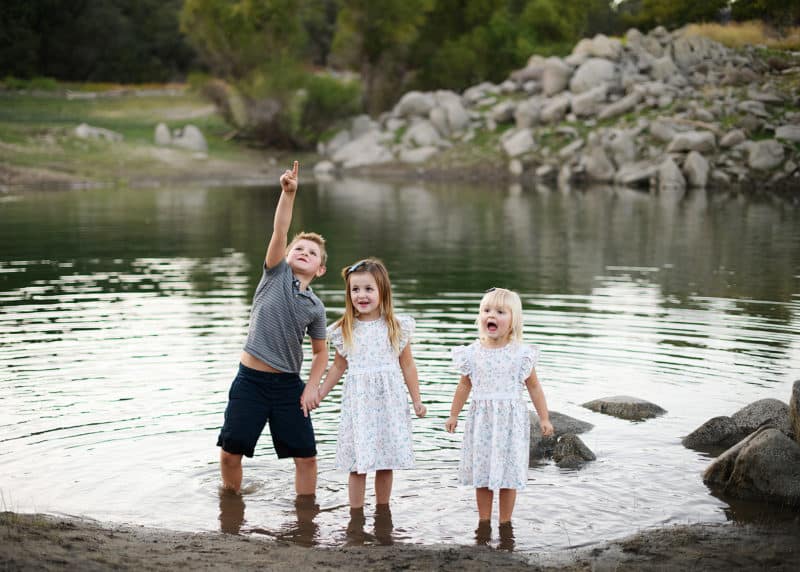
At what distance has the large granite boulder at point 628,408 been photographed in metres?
9.69

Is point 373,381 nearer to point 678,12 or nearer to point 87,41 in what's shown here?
point 678,12

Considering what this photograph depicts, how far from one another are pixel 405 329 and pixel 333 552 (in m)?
1.58

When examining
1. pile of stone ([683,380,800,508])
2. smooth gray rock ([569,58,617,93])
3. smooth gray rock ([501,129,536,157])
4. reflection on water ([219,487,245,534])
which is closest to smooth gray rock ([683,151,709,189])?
smooth gray rock ([501,129,536,157])

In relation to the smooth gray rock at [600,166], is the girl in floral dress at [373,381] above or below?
below

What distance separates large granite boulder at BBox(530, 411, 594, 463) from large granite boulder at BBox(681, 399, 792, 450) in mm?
868

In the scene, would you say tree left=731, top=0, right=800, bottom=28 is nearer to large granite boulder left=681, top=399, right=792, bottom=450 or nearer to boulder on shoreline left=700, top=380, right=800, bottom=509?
large granite boulder left=681, top=399, right=792, bottom=450

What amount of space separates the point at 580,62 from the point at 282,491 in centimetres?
4668

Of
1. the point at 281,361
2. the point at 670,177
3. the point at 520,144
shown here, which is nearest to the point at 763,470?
the point at 281,361

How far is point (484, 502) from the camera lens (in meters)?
6.98

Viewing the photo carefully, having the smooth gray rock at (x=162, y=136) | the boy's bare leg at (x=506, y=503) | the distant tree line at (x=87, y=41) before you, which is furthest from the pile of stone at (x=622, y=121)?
the boy's bare leg at (x=506, y=503)

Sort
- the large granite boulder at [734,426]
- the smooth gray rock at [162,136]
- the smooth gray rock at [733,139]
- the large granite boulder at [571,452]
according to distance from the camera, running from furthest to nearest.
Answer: the smooth gray rock at [162,136] < the smooth gray rock at [733,139] < the large granite boulder at [734,426] < the large granite boulder at [571,452]

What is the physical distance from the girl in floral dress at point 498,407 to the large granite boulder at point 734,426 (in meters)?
2.49

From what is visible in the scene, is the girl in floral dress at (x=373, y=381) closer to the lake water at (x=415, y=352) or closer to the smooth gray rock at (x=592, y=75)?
the lake water at (x=415, y=352)

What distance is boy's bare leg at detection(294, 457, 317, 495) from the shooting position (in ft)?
24.6
